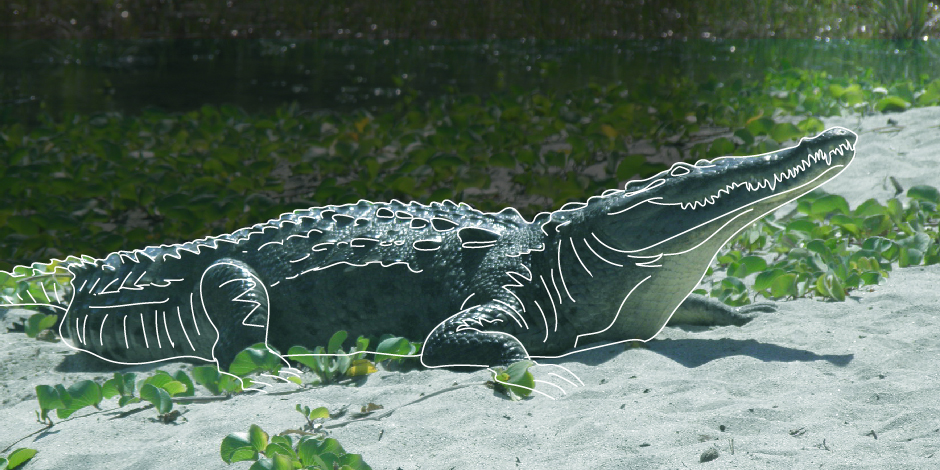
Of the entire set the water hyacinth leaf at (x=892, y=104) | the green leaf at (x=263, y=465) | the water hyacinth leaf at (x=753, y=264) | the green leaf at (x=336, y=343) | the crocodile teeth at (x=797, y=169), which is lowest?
the water hyacinth leaf at (x=753, y=264)

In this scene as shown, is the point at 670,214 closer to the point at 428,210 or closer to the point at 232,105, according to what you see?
the point at 428,210

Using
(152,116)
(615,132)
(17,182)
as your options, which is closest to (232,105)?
(152,116)

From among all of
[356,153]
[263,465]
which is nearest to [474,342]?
[263,465]

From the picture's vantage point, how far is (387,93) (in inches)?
268

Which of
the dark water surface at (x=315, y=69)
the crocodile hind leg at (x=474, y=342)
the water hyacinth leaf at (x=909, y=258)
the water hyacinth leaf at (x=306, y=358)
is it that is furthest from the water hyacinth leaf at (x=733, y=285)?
the dark water surface at (x=315, y=69)

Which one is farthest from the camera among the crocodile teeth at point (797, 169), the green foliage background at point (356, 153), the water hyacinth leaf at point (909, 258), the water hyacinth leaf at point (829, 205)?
the green foliage background at point (356, 153)

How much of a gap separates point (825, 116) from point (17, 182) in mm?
6016

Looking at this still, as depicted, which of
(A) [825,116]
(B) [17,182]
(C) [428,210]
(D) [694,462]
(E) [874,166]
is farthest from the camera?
(A) [825,116]

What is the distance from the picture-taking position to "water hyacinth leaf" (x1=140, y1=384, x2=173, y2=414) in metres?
2.36

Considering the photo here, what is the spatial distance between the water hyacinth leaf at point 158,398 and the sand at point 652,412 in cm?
5

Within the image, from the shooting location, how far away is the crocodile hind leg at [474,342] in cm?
279

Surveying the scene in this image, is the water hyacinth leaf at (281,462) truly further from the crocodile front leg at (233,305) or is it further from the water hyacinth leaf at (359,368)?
the crocodile front leg at (233,305)

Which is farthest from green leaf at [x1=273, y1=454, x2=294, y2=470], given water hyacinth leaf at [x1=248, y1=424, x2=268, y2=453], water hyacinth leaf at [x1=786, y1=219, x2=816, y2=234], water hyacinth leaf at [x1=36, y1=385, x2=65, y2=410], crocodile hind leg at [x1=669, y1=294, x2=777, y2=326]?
water hyacinth leaf at [x1=786, y1=219, x2=816, y2=234]

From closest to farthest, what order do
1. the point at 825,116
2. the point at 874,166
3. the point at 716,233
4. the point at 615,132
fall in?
the point at 716,233
the point at 874,166
the point at 615,132
the point at 825,116
